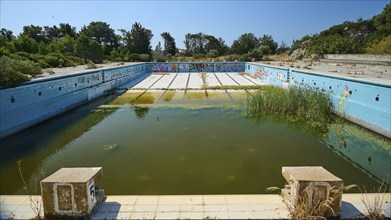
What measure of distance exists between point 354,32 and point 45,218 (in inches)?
1834

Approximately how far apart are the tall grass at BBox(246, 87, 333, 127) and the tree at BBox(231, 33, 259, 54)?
3416 cm

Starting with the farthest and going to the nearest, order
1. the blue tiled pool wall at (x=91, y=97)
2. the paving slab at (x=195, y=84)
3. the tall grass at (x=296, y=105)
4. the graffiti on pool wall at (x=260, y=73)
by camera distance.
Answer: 1. the graffiti on pool wall at (x=260, y=73)
2. the paving slab at (x=195, y=84)
3. the tall grass at (x=296, y=105)
4. the blue tiled pool wall at (x=91, y=97)

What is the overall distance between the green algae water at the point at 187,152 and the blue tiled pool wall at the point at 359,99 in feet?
1.24

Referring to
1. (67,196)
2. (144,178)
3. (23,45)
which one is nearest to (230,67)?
(23,45)

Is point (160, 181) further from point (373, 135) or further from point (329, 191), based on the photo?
point (373, 135)

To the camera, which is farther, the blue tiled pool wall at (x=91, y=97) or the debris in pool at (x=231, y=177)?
the blue tiled pool wall at (x=91, y=97)

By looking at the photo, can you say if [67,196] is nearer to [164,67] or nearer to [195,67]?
[164,67]

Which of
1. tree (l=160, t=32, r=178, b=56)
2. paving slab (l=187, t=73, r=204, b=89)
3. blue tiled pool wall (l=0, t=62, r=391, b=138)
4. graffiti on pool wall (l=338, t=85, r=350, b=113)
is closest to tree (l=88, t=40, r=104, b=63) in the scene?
paving slab (l=187, t=73, r=204, b=89)

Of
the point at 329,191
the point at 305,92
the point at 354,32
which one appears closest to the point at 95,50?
the point at 305,92

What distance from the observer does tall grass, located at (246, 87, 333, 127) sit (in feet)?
26.0

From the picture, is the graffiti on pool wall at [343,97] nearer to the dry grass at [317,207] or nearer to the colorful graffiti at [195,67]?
the dry grass at [317,207]

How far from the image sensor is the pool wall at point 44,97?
6730mm

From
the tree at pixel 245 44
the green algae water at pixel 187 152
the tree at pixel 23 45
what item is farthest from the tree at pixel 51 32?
the green algae water at pixel 187 152

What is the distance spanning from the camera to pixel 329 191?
267 centimetres
